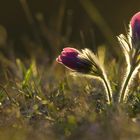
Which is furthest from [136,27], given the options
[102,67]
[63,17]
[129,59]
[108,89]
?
[63,17]

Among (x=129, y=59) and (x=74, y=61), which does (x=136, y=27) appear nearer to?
(x=129, y=59)

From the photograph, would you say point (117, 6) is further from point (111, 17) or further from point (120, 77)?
point (120, 77)

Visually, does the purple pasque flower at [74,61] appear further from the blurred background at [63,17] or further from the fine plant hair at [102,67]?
the blurred background at [63,17]

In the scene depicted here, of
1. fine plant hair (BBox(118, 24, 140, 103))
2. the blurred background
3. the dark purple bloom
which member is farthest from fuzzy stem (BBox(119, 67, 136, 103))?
the blurred background

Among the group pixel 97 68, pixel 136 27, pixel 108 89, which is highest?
pixel 136 27

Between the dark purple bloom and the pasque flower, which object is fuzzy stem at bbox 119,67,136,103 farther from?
the dark purple bloom

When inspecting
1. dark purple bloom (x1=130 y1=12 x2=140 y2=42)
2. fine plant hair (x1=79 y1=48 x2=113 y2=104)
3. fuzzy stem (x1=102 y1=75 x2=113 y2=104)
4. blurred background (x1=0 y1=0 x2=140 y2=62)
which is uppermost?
blurred background (x1=0 y1=0 x2=140 y2=62)

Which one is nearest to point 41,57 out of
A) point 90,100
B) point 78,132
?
point 90,100

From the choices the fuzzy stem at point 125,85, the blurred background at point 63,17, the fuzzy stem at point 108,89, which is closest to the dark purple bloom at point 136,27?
the fuzzy stem at point 125,85
